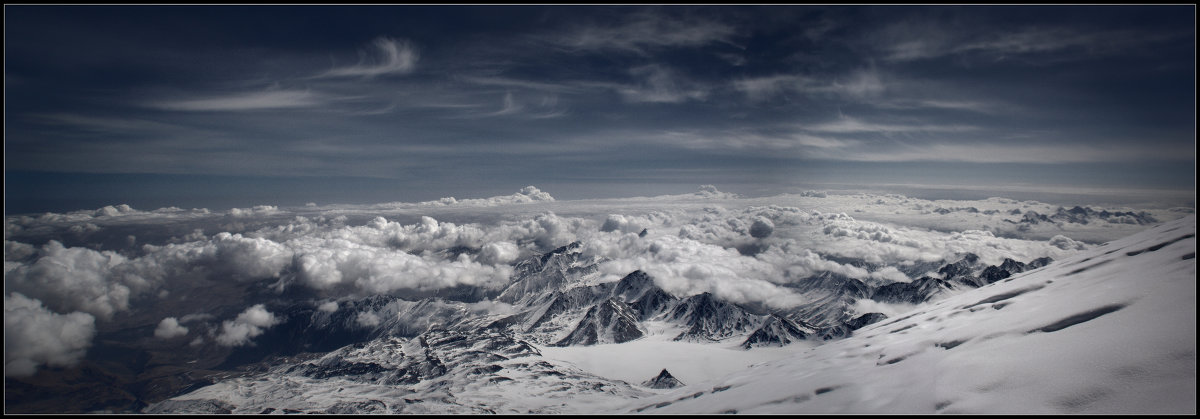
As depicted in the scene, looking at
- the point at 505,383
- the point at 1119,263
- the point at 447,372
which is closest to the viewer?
the point at 1119,263

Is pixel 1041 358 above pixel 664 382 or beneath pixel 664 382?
above

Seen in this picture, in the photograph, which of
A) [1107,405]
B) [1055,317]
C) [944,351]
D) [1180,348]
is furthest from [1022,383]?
[1055,317]

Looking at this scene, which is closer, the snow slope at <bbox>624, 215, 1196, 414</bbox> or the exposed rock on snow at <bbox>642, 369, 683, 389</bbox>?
the snow slope at <bbox>624, 215, 1196, 414</bbox>

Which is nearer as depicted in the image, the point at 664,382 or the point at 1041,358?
the point at 1041,358

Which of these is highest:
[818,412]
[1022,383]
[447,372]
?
[1022,383]

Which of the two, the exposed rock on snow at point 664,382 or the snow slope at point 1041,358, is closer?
the snow slope at point 1041,358

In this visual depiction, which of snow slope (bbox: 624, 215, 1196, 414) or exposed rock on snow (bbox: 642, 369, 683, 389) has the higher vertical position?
snow slope (bbox: 624, 215, 1196, 414)

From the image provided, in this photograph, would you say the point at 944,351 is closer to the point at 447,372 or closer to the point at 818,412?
the point at 818,412

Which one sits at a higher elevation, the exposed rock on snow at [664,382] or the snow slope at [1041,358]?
the snow slope at [1041,358]
